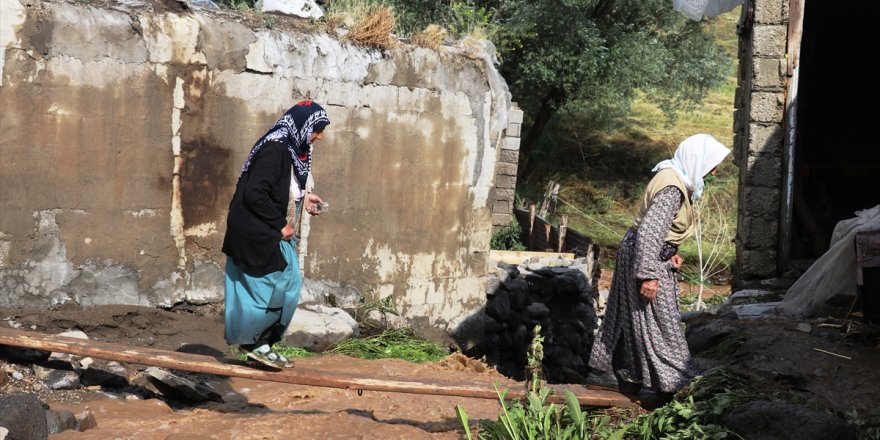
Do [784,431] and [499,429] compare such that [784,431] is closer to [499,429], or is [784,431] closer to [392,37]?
[499,429]

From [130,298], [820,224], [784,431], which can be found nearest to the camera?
[784,431]

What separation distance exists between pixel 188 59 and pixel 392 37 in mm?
1917

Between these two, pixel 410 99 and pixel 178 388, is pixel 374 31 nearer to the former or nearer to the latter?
pixel 410 99

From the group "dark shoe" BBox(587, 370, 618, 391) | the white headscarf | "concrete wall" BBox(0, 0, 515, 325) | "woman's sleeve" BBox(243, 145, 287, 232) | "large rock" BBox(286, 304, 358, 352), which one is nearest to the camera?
"woman's sleeve" BBox(243, 145, 287, 232)

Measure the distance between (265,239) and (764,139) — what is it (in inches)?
215

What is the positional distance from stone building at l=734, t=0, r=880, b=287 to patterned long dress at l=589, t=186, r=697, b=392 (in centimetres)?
394

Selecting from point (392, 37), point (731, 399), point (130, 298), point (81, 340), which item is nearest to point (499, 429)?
point (731, 399)

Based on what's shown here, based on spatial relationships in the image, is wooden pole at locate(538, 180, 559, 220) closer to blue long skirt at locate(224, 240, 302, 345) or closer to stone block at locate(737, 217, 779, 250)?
stone block at locate(737, 217, 779, 250)

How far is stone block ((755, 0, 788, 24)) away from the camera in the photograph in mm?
8672

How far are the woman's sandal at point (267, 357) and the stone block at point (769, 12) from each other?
228 inches

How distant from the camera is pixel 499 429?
15.6 ft

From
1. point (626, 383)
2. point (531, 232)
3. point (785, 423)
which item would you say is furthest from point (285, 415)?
point (531, 232)

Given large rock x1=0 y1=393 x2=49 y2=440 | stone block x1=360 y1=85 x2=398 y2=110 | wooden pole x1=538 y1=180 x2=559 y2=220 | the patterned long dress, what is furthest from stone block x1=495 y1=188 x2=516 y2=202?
large rock x1=0 y1=393 x2=49 y2=440

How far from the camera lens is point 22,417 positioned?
4.25 meters
